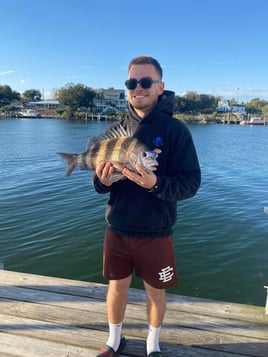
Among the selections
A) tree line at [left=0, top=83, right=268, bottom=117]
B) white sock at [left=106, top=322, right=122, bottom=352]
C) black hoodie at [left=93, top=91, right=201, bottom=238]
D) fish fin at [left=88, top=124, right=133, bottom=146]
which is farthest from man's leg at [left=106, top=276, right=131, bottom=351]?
tree line at [left=0, top=83, right=268, bottom=117]

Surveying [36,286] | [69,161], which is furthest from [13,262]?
[69,161]

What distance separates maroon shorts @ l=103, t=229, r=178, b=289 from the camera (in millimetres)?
2518

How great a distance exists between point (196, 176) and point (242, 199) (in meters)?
10.1

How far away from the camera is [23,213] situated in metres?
9.88

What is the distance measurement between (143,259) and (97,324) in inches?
46.1

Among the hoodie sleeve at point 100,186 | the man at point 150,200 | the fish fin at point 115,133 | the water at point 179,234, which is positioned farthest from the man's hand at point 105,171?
the water at point 179,234

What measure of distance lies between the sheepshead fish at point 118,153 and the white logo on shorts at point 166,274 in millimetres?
901

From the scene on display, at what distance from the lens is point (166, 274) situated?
253cm

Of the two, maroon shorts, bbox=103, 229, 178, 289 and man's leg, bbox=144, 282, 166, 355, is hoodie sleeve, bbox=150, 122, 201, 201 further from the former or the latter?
man's leg, bbox=144, 282, 166, 355

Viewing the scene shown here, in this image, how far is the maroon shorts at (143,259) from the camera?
252cm

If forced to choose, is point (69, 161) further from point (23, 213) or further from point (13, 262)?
point (23, 213)

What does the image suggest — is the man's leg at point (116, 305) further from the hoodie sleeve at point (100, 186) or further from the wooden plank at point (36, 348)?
the hoodie sleeve at point (100, 186)

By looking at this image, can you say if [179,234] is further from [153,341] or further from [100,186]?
[100,186]

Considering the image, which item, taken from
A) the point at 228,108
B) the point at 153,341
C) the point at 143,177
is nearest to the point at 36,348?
the point at 153,341
